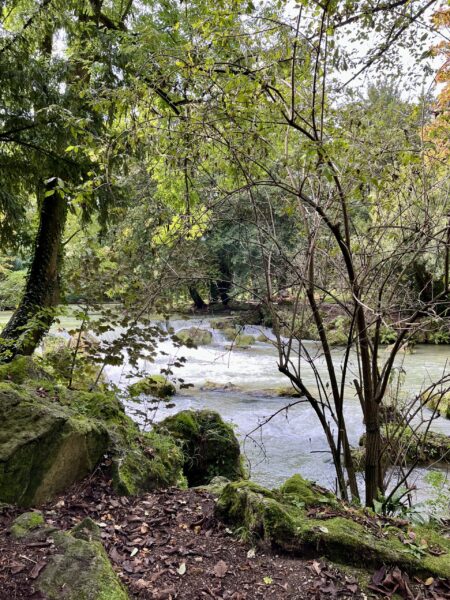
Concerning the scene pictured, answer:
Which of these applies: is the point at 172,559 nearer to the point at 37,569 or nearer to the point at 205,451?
the point at 37,569

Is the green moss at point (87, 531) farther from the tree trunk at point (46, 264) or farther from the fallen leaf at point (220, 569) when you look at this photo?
the tree trunk at point (46, 264)

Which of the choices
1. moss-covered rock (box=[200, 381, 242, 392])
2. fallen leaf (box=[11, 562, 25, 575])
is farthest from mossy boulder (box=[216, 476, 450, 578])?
moss-covered rock (box=[200, 381, 242, 392])

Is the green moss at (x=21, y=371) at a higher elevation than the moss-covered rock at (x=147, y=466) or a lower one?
higher

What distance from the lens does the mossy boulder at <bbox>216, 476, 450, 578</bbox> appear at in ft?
7.81

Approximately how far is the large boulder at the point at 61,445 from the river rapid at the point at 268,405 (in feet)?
2.84

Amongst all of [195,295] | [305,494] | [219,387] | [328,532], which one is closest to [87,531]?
[328,532]

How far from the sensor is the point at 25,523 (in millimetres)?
2453

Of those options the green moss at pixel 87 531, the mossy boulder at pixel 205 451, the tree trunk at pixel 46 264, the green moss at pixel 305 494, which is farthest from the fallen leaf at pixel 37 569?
the tree trunk at pixel 46 264

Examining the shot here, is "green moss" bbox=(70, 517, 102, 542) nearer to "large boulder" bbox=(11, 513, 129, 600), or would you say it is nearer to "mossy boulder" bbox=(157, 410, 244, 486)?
"large boulder" bbox=(11, 513, 129, 600)

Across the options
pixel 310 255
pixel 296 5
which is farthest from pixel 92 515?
pixel 296 5

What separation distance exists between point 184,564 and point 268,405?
23.8 ft

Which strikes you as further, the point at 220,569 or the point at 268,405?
the point at 268,405

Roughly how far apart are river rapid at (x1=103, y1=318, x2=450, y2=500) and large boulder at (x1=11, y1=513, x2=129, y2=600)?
184cm

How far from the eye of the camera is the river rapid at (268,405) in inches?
253
